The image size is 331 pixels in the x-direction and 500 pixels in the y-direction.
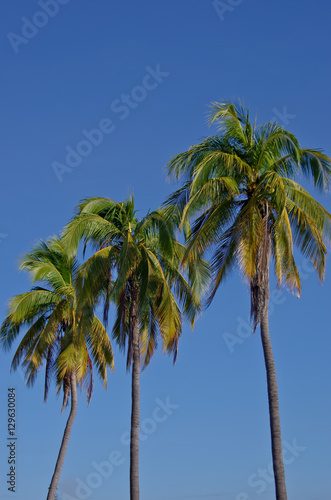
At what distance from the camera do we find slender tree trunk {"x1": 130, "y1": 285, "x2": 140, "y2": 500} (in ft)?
74.9

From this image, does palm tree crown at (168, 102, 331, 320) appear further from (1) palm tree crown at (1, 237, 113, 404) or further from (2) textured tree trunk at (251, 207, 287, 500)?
(1) palm tree crown at (1, 237, 113, 404)

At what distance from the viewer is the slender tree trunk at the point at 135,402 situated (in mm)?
22844

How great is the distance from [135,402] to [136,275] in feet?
13.9

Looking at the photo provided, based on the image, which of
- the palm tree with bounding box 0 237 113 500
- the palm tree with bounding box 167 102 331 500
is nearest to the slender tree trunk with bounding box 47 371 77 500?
the palm tree with bounding box 0 237 113 500

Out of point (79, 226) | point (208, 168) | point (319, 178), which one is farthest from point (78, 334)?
point (319, 178)

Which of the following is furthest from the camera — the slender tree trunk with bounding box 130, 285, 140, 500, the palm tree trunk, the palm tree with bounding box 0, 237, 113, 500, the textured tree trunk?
the palm tree with bounding box 0, 237, 113, 500

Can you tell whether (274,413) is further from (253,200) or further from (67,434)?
(67,434)

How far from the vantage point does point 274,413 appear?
18.8 meters

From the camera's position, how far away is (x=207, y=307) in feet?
68.1

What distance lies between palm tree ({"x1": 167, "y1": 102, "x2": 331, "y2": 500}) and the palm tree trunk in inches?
1.1

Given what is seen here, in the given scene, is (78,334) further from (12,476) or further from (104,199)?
(12,476)

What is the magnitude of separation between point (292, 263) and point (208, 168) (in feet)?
11.8

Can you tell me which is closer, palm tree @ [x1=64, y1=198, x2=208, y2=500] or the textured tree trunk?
the textured tree trunk

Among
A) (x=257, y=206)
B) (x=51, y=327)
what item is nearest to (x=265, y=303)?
(x=257, y=206)
